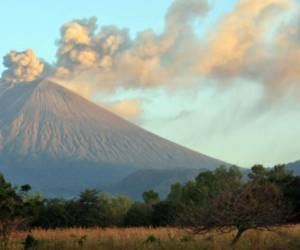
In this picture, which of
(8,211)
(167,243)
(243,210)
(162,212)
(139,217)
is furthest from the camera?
(139,217)

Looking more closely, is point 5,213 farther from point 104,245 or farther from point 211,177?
point 211,177

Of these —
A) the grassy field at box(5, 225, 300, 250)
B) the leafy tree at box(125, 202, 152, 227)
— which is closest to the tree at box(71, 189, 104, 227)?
the leafy tree at box(125, 202, 152, 227)

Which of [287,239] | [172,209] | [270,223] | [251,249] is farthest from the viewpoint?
[172,209]

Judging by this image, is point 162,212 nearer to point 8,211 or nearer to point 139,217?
point 139,217

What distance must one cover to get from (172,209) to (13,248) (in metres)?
27.0

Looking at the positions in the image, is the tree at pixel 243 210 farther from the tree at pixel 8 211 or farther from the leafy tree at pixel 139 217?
the leafy tree at pixel 139 217

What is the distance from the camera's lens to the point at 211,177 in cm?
7219

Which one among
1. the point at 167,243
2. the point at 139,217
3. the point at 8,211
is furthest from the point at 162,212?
the point at 8,211

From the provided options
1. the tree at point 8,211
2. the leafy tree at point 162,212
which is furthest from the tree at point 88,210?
the tree at point 8,211

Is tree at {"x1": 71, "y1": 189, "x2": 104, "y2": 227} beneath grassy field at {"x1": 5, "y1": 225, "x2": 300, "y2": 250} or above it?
above

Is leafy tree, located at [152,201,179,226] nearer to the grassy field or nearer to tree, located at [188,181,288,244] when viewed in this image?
the grassy field

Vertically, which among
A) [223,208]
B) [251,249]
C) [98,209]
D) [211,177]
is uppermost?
[211,177]

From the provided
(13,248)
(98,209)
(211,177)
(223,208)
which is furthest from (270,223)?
(211,177)

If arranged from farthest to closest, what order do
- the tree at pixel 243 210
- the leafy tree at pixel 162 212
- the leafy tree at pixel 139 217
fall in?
the leafy tree at pixel 139 217
the leafy tree at pixel 162 212
the tree at pixel 243 210
